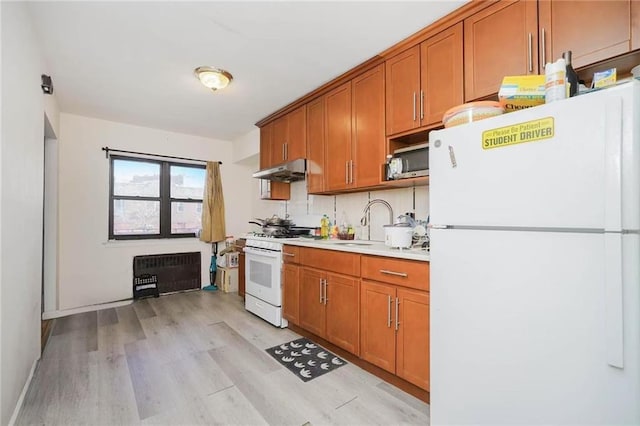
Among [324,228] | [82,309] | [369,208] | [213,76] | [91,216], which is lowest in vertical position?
[82,309]

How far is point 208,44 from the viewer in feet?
7.22

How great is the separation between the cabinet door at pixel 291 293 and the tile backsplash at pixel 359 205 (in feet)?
2.57

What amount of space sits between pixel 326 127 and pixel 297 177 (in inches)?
38.7

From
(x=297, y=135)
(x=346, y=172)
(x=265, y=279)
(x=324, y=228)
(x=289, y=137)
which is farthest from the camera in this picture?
(x=289, y=137)

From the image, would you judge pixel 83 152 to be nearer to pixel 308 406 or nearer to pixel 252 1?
pixel 252 1

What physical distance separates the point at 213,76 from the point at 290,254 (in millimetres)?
1840

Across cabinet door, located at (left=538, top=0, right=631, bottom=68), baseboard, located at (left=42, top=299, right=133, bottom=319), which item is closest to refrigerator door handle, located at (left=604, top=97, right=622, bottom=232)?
cabinet door, located at (left=538, top=0, right=631, bottom=68)

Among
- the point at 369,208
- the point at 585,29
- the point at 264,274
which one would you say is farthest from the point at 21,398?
the point at 585,29

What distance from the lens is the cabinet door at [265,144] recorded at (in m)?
3.88

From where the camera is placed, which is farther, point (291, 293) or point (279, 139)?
point (279, 139)

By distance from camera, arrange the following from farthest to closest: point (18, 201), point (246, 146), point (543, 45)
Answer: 1. point (246, 146)
2. point (18, 201)
3. point (543, 45)

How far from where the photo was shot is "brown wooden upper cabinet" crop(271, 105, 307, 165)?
328 cm

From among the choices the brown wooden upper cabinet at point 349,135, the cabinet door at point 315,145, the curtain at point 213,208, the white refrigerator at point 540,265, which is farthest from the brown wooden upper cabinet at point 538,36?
the curtain at point 213,208

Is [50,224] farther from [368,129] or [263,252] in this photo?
[368,129]
